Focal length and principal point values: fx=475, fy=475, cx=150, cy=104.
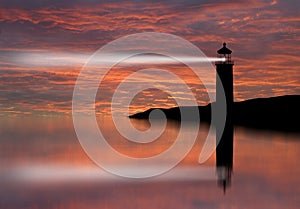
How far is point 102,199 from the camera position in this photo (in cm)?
2273

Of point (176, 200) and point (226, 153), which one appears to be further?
point (226, 153)

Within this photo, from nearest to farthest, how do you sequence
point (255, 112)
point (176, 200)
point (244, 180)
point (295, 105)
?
point (176, 200)
point (244, 180)
point (295, 105)
point (255, 112)

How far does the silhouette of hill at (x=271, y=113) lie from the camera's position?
215 ft

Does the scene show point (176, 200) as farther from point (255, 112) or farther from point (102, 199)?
point (255, 112)

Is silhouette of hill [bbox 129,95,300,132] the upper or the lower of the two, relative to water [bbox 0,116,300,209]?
upper

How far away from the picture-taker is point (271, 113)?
72.4 meters

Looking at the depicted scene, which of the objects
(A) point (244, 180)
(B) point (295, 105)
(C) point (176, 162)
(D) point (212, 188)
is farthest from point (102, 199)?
(B) point (295, 105)

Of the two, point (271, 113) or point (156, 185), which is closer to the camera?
point (156, 185)

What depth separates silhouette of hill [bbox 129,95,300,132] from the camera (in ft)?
215

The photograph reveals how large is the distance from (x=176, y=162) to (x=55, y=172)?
380 inches

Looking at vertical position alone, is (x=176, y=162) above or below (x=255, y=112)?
below

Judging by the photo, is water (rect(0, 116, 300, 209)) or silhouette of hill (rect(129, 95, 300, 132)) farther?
silhouette of hill (rect(129, 95, 300, 132))

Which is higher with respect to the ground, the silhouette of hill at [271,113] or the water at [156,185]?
the silhouette of hill at [271,113]

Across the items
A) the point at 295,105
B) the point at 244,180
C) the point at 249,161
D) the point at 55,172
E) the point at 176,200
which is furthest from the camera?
the point at 295,105
